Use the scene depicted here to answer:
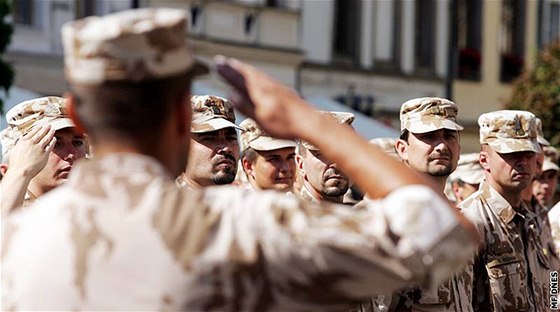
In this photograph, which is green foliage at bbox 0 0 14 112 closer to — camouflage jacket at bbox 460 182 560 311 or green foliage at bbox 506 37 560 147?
green foliage at bbox 506 37 560 147

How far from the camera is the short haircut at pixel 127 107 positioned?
321 centimetres

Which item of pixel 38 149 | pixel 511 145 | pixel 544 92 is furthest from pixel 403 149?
pixel 544 92

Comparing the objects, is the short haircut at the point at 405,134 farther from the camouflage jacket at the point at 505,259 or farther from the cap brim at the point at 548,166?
the cap brim at the point at 548,166

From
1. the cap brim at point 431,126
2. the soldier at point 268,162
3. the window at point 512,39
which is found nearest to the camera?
the cap brim at point 431,126

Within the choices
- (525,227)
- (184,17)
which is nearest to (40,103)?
(525,227)

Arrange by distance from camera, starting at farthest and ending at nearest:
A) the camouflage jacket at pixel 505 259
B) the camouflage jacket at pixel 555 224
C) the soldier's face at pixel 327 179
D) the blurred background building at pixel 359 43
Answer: the blurred background building at pixel 359 43
the camouflage jacket at pixel 555 224
the camouflage jacket at pixel 505 259
the soldier's face at pixel 327 179

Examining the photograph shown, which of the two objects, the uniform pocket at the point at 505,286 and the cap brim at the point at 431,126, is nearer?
the uniform pocket at the point at 505,286

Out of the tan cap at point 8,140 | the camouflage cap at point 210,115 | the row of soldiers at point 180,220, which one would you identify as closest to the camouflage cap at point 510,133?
the camouflage cap at point 210,115

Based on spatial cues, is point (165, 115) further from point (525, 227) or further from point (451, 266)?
point (525, 227)

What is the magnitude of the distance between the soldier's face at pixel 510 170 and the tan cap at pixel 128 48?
5.63 meters

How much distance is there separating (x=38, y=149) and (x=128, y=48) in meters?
2.80

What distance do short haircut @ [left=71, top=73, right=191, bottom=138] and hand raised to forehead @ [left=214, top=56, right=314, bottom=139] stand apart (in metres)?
0.19

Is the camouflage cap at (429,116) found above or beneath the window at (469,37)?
above

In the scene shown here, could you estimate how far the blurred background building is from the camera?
20531mm
